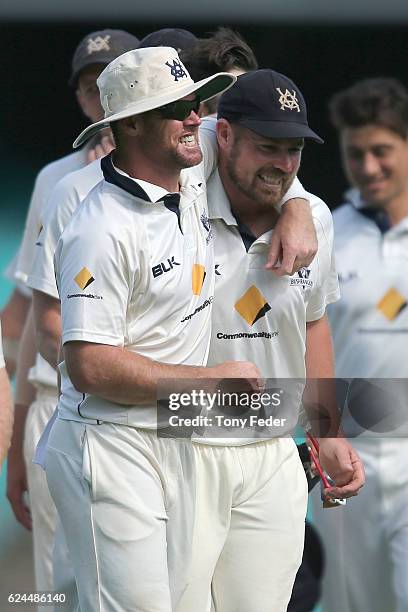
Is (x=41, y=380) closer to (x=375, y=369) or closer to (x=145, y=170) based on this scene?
(x=375, y=369)

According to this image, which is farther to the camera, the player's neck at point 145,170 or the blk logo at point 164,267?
the player's neck at point 145,170

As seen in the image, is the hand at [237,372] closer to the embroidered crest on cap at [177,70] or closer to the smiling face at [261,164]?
the smiling face at [261,164]

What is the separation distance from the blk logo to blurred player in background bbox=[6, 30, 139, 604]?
1.13 meters

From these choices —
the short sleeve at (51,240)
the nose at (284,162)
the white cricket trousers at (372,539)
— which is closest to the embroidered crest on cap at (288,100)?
the nose at (284,162)

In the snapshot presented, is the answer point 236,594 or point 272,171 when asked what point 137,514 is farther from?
point 272,171

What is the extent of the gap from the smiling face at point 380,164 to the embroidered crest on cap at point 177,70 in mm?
1673

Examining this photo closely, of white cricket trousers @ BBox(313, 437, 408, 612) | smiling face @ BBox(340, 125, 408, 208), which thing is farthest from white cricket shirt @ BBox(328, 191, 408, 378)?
white cricket trousers @ BBox(313, 437, 408, 612)

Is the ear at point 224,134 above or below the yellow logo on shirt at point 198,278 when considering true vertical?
above

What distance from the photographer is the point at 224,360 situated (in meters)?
3.21

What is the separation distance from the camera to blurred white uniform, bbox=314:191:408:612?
4.37 m

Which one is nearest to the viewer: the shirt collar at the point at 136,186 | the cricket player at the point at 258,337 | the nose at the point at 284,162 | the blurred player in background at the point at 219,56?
the shirt collar at the point at 136,186

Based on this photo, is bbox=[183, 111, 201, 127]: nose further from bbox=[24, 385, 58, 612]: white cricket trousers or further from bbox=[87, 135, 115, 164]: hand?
bbox=[24, 385, 58, 612]: white cricket trousers

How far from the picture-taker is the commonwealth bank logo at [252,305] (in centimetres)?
320

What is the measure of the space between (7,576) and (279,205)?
8.18 ft
